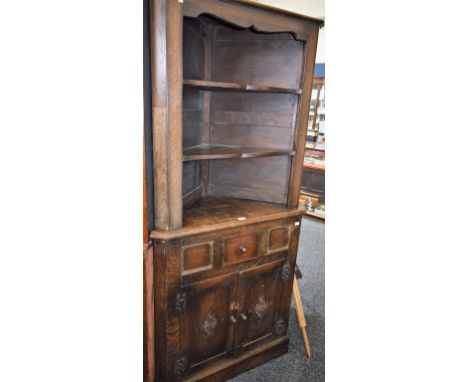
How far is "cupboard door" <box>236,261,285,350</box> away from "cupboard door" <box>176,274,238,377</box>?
7cm

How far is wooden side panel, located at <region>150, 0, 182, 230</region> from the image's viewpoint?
1.14m

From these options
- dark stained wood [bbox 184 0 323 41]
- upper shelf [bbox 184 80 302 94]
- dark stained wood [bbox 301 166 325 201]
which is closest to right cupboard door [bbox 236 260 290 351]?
upper shelf [bbox 184 80 302 94]

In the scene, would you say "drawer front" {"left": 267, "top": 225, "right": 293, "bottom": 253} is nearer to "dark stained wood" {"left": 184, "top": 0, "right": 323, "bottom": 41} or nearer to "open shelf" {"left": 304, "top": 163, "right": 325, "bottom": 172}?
"dark stained wood" {"left": 184, "top": 0, "right": 323, "bottom": 41}

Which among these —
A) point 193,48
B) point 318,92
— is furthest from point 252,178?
point 318,92

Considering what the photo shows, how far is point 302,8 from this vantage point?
3971 millimetres

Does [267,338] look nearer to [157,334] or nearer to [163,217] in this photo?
[157,334]

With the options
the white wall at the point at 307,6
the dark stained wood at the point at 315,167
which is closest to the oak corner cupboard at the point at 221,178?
the dark stained wood at the point at 315,167

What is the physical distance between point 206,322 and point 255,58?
149 cm

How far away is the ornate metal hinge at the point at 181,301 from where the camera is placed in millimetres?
1448

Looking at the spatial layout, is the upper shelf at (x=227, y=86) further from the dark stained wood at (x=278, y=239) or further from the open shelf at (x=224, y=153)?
the dark stained wood at (x=278, y=239)

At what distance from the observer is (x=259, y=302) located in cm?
177

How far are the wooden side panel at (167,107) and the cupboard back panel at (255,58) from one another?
2.16 ft
